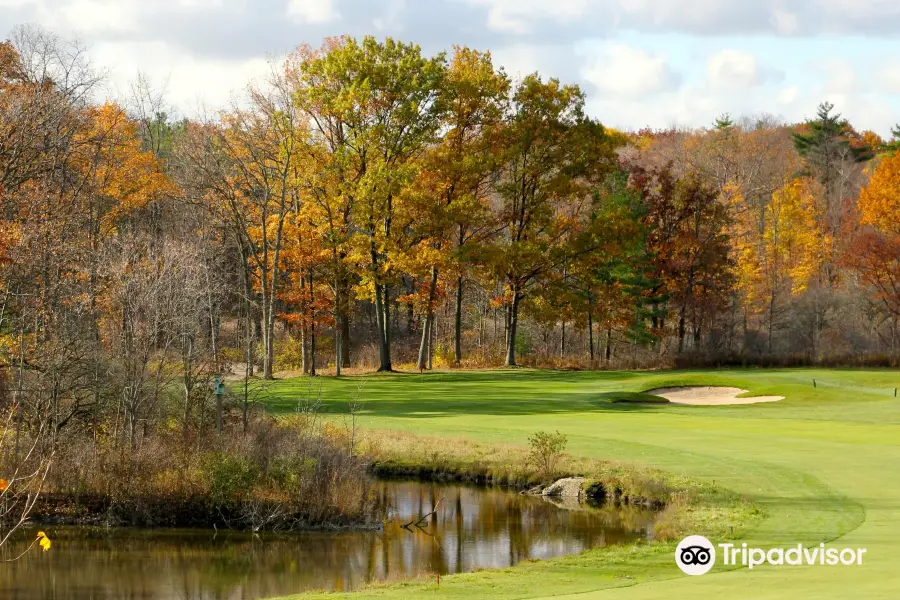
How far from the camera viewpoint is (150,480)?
71.4 feet

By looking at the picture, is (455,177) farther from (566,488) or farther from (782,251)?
(782,251)

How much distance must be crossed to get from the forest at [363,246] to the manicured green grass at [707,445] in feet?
16.9

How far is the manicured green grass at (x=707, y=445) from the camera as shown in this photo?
13289 mm

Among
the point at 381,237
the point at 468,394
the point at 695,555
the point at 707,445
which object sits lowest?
the point at 695,555

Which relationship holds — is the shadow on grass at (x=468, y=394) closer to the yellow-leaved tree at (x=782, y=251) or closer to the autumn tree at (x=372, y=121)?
the autumn tree at (x=372, y=121)

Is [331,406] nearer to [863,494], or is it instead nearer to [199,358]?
[199,358]

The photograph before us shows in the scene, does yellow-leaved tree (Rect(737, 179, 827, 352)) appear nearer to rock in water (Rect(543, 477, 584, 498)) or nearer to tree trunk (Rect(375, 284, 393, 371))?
tree trunk (Rect(375, 284, 393, 371))

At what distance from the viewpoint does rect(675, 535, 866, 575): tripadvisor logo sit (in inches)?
545

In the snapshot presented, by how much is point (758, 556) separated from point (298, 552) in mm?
8365

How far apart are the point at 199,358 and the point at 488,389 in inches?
749

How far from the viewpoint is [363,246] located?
162ft

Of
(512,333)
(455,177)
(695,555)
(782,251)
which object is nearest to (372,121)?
(455,177)

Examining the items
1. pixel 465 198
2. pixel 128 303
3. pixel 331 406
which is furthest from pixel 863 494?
pixel 465 198

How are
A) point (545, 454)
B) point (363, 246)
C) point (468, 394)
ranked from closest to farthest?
point (545, 454)
point (468, 394)
point (363, 246)
